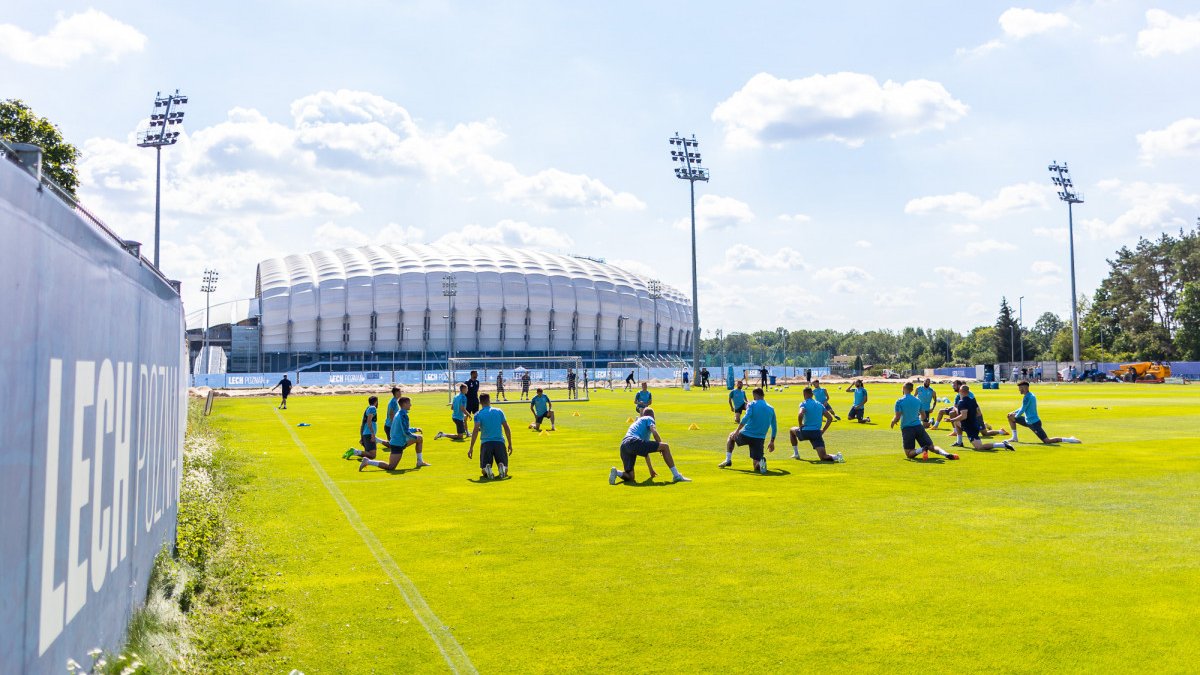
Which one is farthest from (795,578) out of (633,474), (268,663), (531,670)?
(633,474)

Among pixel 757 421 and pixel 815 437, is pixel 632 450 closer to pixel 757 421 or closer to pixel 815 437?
pixel 757 421

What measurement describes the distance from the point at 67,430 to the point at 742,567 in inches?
245

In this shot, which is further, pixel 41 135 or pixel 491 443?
pixel 41 135

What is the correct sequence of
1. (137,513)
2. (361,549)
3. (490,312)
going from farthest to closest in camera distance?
(490,312)
(361,549)
(137,513)

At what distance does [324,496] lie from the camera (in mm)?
14094

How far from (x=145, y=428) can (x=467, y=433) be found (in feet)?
57.4

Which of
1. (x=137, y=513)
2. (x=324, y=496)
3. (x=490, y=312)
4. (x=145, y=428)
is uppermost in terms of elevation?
(x=490, y=312)

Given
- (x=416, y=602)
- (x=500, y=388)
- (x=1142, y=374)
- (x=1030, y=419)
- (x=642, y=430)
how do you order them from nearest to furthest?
(x=416, y=602), (x=642, y=430), (x=1030, y=419), (x=500, y=388), (x=1142, y=374)

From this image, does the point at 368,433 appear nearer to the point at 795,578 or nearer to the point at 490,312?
the point at 795,578

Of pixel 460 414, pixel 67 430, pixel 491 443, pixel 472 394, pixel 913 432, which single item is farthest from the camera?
pixel 472 394

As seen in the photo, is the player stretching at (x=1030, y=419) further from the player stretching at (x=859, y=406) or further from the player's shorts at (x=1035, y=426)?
the player stretching at (x=859, y=406)

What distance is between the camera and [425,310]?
123 metres

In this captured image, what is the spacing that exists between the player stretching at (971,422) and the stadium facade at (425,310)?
9320cm

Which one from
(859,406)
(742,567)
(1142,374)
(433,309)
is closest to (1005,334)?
(1142,374)
